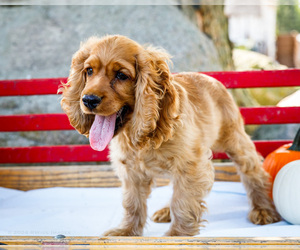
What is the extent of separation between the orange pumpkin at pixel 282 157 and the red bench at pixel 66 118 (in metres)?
0.61

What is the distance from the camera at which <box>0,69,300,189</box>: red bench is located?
4.05 m

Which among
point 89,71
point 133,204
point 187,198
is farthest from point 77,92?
point 187,198

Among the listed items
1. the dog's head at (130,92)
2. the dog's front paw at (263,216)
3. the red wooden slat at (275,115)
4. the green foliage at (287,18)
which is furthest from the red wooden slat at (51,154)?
the green foliage at (287,18)

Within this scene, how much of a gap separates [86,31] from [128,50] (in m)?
4.09

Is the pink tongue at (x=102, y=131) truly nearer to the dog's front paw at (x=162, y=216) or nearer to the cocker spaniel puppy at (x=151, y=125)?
the cocker spaniel puppy at (x=151, y=125)

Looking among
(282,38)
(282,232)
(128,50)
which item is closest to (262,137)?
(282,232)

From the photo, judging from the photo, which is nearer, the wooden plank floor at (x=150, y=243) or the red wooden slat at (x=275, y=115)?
the wooden plank floor at (x=150, y=243)

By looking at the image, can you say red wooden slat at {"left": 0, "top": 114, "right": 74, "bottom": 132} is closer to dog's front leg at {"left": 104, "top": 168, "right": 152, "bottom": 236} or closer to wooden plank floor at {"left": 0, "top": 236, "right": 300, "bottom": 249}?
dog's front leg at {"left": 104, "top": 168, "right": 152, "bottom": 236}

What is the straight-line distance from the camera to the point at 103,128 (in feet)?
8.23

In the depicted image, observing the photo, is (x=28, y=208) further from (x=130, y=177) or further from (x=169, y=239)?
(x=169, y=239)

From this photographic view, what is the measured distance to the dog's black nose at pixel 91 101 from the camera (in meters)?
2.32

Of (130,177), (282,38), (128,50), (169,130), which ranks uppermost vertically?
(128,50)

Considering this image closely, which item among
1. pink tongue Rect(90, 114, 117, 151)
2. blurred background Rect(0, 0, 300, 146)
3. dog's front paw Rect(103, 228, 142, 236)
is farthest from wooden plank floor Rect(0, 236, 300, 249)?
blurred background Rect(0, 0, 300, 146)

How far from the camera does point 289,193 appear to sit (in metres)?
2.90
